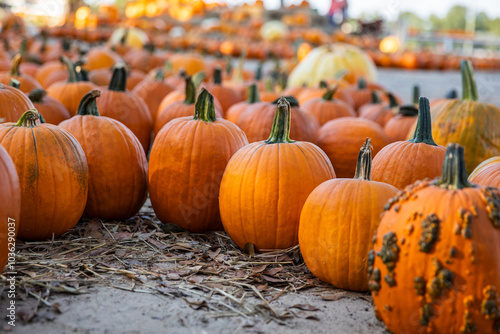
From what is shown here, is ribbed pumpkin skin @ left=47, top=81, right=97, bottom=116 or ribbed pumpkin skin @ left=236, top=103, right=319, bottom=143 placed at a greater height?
ribbed pumpkin skin @ left=47, top=81, right=97, bottom=116

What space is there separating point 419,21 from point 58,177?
48964mm

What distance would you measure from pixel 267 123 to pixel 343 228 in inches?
60.9

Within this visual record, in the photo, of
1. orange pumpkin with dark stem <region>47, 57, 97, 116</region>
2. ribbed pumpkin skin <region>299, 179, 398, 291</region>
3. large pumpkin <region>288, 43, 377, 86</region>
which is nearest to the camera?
ribbed pumpkin skin <region>299, 179, 398, 291</region>

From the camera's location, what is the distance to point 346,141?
3625 millimetres

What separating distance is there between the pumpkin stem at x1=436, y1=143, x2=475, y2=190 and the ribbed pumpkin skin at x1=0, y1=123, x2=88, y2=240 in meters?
1.74

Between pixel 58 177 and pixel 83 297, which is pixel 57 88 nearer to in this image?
pixel 58 177

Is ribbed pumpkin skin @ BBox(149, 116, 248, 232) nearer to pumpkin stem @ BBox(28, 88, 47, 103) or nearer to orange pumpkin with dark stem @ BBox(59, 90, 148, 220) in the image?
orange pumpkin with dark stem @ BBox(59, 90, 148, 220)

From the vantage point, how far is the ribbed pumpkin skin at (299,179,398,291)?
226 centimetres

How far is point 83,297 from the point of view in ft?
6.77

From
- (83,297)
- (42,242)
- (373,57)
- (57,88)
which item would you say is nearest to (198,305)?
(83,297)

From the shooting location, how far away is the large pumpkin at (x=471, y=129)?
357cm

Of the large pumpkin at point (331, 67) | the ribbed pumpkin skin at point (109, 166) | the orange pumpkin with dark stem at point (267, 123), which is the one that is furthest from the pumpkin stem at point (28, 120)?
the large pumpkin at point (331, 67)

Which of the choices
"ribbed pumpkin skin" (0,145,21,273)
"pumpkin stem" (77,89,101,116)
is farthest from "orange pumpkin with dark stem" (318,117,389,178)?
"ribbed pumpkin skin" (0,145,21,273)

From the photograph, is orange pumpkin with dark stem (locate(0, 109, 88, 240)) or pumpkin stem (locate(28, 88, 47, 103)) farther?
pumpkin stem (locate(28, 88, 47, 103))
